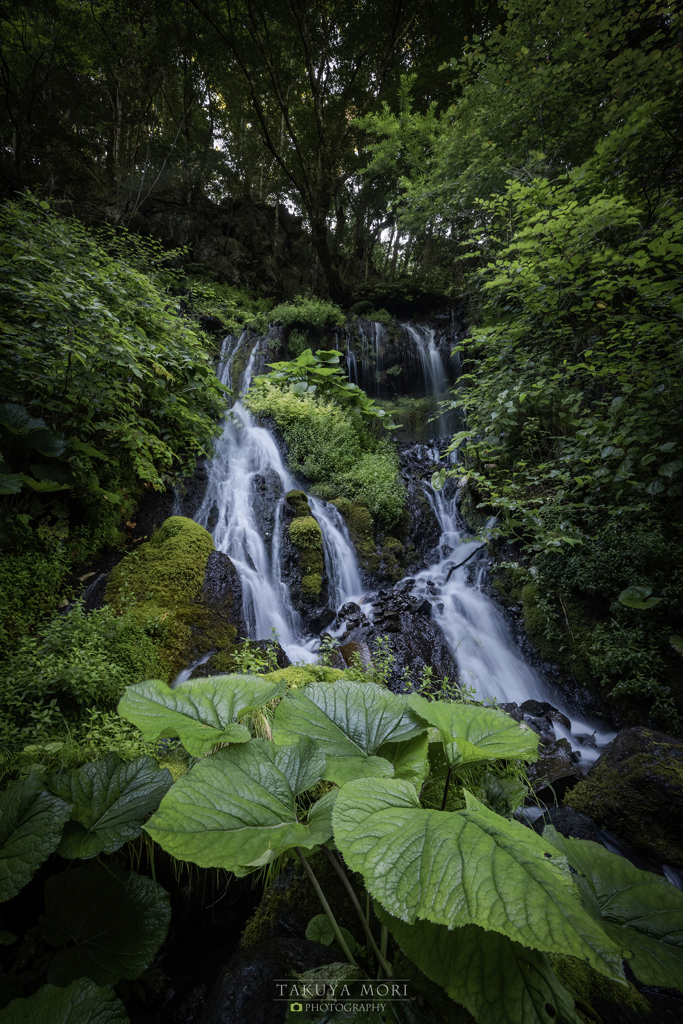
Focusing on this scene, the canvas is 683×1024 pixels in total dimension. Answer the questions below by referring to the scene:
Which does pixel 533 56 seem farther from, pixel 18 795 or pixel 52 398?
pixel 18 795

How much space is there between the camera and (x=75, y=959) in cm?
108

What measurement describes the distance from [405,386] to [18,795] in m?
12.2

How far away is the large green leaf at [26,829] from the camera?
973 mm

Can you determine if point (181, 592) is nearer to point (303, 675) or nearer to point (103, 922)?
point (303, 675)

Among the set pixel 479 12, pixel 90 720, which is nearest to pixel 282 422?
pixel 90 720

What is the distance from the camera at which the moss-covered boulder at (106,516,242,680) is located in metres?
3.52

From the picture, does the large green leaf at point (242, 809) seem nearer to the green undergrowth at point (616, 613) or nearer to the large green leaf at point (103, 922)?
the large green leaf at point (103, 922)

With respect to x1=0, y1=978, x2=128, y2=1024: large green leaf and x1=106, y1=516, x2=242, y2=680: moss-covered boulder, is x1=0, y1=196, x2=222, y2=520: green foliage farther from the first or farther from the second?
x1=0, y1=978, x2=128, y2=1024: large green leaf

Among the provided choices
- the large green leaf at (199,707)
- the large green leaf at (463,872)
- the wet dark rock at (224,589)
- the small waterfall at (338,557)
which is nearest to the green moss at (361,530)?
the small waterfall at (338,557)

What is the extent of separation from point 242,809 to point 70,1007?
0.49 m

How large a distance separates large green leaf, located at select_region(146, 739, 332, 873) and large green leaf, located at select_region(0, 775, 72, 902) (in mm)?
441

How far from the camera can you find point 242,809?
35.9 inches

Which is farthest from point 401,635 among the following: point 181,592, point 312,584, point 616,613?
point 181,592

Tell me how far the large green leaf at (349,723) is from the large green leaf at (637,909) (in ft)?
1.86
